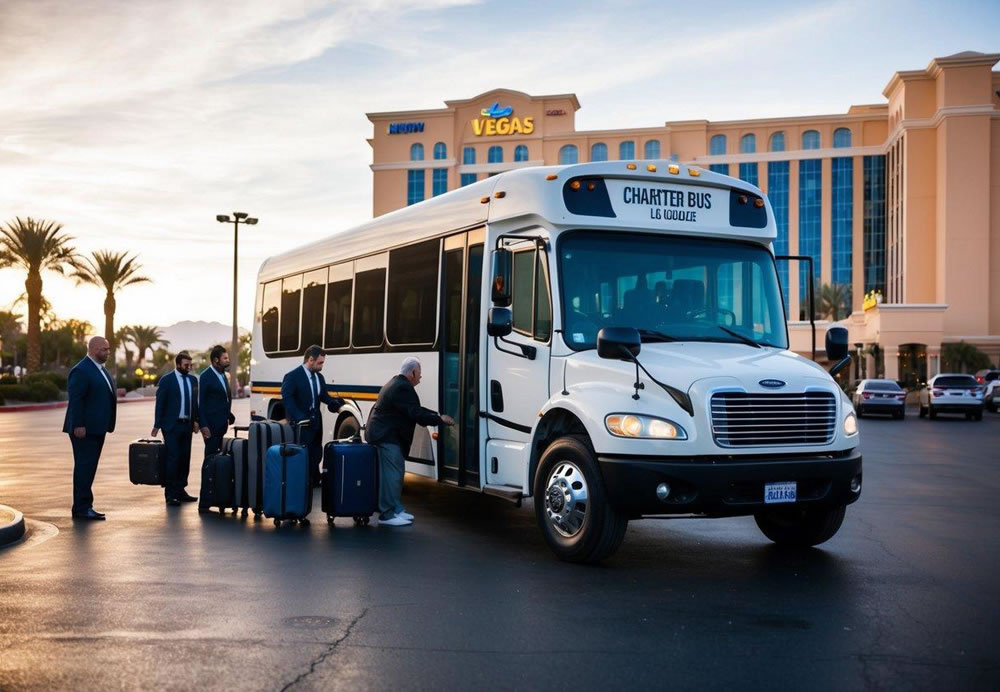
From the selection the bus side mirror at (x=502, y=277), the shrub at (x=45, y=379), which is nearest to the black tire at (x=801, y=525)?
the bus side mirror at (x=502, y=277)

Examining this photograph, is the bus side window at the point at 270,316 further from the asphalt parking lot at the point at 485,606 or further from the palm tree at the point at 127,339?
the palm tree at the point at 127,339

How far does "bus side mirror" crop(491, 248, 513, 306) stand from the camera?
8938 millimetres

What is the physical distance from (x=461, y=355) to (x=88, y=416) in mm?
3939

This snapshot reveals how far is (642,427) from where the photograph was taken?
7.86 metres

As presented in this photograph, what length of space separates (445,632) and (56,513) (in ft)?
23.1

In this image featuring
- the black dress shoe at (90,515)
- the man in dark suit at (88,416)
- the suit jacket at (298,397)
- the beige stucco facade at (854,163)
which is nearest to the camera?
the man in dark suit at (88,416)

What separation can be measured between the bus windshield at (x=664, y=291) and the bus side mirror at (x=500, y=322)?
0.46 meters

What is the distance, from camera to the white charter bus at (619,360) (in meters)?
7.85

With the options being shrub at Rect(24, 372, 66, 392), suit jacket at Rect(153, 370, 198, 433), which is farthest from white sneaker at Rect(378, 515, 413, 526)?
shrub at Rect(24, 372, 66, 392)

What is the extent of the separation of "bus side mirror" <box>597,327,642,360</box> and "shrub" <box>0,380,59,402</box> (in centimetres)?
4554

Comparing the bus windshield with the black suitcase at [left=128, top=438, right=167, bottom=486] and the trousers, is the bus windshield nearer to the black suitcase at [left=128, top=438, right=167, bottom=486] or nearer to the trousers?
the trousers

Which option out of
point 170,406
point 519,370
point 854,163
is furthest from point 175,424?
point 854,163

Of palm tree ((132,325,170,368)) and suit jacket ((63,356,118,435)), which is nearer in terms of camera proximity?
suit jacket ((63,356,118,435))

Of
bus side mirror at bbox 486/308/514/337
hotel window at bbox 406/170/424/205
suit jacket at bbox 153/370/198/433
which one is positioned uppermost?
hotel window at bbox 406/170/424/205
